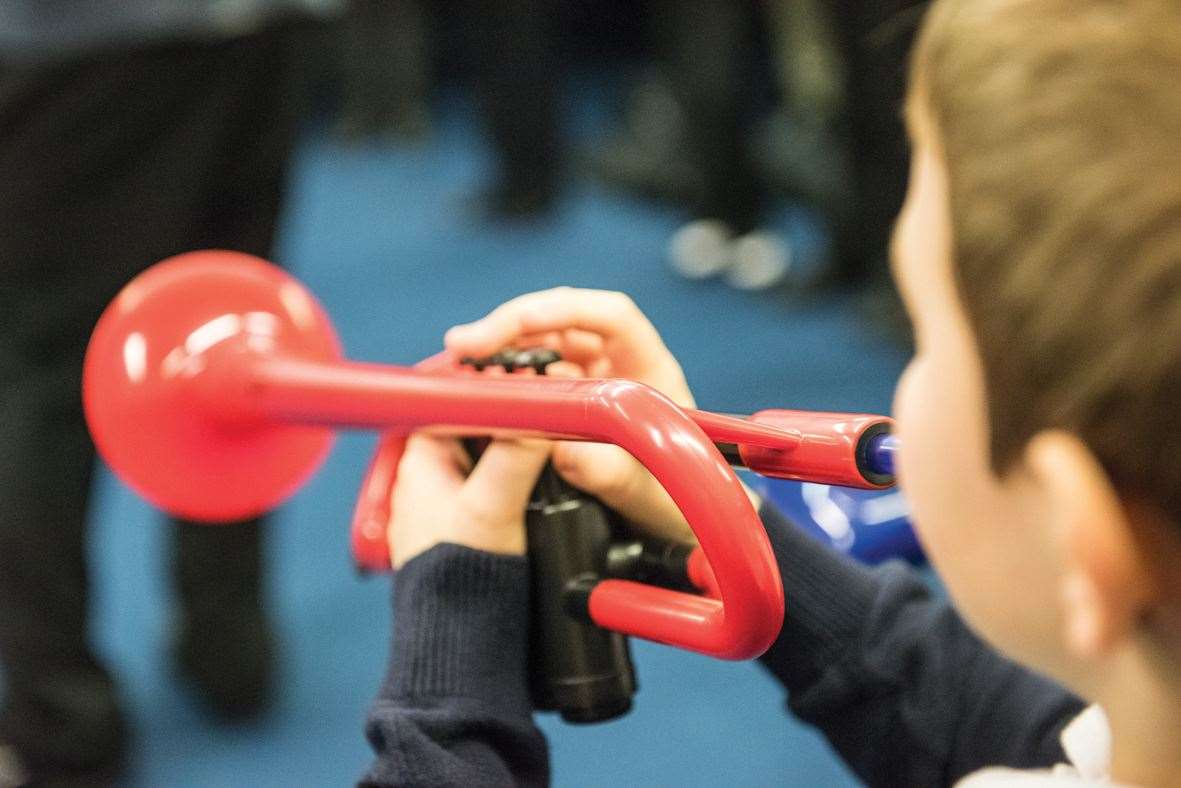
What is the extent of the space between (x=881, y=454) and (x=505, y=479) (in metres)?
0.15

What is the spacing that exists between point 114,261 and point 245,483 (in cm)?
54

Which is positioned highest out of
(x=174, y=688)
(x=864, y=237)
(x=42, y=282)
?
(x=42, y=282)

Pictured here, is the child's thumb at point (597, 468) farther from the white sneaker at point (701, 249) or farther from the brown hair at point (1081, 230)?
the white sneaker at point (701, 249)

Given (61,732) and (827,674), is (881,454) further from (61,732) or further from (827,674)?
(61,732)

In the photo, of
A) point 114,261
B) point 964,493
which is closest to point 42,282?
point 114,261

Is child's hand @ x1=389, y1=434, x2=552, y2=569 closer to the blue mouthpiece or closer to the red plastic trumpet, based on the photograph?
the red plastic trumpet

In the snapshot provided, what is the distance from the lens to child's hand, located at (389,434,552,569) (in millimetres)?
552

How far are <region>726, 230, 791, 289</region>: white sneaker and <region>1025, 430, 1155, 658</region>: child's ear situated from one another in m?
1.91

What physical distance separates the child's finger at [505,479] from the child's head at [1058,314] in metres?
0.18

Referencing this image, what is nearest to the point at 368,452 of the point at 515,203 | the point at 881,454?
the point at 515,203

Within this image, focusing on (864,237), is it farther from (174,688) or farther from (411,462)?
(411,462)

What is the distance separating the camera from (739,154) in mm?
2348

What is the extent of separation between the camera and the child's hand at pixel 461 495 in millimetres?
552

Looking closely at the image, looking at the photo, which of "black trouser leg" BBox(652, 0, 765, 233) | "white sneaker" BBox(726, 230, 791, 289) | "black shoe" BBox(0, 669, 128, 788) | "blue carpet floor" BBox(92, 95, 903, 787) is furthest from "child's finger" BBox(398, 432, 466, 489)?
"black trouser leg" BBox(652, 0, 765, 233)
